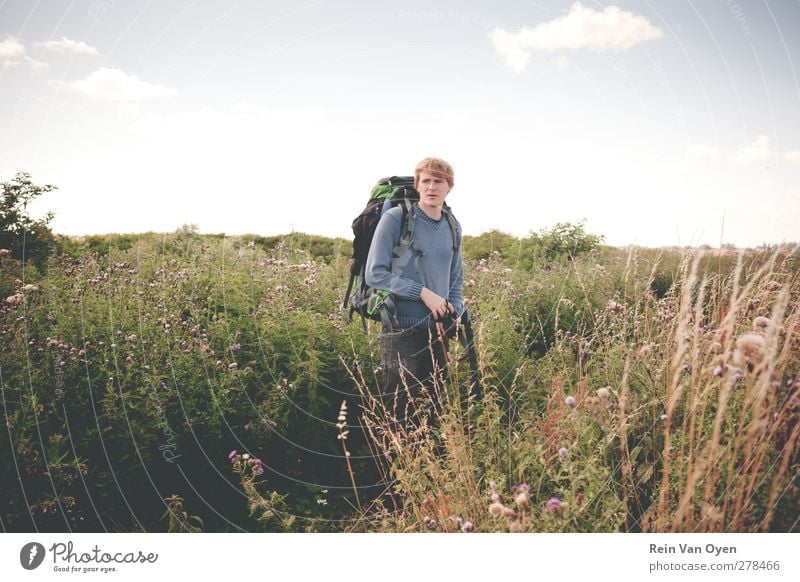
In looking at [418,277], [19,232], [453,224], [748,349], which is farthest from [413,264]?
[19,232]

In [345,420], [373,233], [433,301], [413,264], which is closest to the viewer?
[433,301]

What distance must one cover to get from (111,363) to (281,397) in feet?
4.02

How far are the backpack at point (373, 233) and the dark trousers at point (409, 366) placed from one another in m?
0.13

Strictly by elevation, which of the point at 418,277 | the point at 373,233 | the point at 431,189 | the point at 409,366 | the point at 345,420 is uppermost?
the point at 431,189

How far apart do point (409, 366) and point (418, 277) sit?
1.95 feet

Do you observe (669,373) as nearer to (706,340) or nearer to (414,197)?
(706,340)

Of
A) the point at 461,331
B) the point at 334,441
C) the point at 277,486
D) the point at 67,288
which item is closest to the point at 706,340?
the point at 461,331

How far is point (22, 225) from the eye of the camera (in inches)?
160

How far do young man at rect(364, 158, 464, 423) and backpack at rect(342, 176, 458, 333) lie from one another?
0.04 metres

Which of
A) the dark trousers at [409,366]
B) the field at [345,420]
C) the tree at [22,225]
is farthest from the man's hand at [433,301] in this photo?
the tree at [22,225]

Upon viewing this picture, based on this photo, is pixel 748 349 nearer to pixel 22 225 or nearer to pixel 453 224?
pixel 453 224

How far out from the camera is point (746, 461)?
2.23m

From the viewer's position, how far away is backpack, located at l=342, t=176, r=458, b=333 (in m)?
3.21

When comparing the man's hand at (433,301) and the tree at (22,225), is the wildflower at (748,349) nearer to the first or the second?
the man's hand at (433,301)
